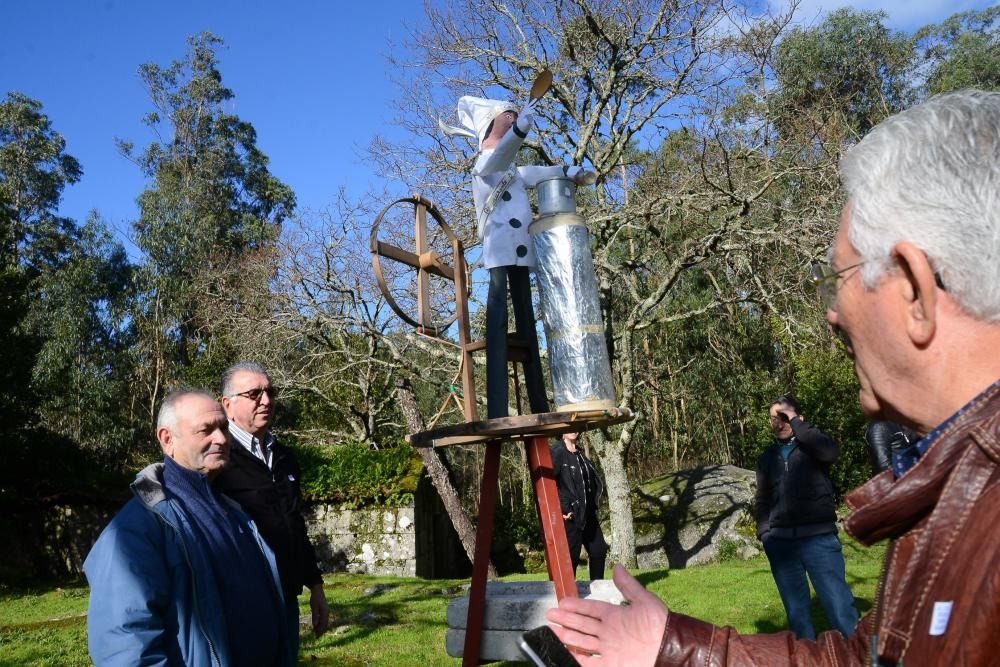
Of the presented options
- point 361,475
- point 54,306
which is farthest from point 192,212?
point 361,475

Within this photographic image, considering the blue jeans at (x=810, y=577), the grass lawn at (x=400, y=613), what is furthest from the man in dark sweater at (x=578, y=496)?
the blue jeans at (x=810, y=577)

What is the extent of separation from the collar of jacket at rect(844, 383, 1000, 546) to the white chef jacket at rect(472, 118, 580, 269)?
2.38m

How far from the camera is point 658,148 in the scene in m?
14.3

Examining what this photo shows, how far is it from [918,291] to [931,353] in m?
0.09

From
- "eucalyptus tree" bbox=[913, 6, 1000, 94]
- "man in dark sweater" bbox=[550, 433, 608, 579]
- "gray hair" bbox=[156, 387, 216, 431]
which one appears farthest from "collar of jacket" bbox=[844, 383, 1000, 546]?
"eucalyptus tree" bbox=[913, 6, 1000, 94]

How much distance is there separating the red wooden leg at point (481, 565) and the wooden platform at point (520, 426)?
161 mm

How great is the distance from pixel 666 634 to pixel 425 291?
2.17 meters

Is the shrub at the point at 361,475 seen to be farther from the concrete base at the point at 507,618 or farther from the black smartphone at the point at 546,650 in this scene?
the black smartphone at the point at 546,650

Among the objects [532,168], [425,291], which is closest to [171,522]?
[425,291]

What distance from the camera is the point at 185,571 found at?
8.00 feet

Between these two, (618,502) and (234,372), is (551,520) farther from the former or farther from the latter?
(618,502)

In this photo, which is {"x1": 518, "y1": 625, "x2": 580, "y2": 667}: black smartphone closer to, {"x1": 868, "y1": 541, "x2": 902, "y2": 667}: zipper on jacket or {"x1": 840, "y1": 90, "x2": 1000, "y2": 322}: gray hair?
{"x1": 868, "y1": 541, "x2": 902, "y2": 667}: zipper on jacket

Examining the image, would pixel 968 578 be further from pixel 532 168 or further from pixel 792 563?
pixel 792 563

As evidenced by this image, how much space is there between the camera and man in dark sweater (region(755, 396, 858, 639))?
4.79m
